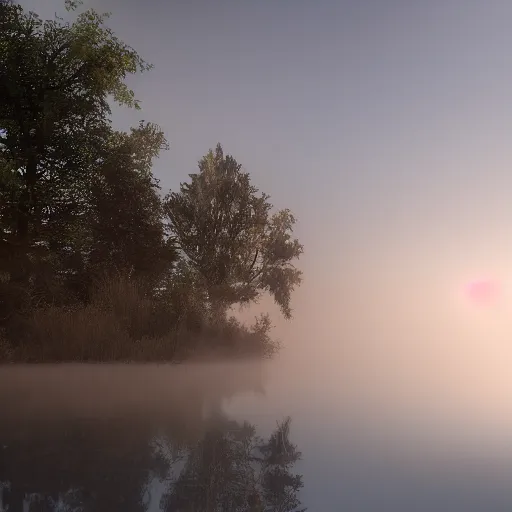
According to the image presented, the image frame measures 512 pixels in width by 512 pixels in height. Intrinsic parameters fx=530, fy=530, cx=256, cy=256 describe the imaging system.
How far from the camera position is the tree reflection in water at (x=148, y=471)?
5602 millimetres

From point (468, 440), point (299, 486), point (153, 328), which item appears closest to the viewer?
point (299, 486)

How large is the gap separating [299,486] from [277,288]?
3153 centimetres

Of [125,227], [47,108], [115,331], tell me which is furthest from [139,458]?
[125,227]

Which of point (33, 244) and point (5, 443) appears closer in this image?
point (5, 443)

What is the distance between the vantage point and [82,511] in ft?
17.5

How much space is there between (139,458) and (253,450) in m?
1.73

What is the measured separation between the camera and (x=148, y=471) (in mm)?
6750

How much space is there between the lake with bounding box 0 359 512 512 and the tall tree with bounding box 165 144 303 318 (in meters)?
21.4

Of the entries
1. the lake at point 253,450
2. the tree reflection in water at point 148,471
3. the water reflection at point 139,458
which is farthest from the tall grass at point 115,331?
the tree reflection in water at point 148,471

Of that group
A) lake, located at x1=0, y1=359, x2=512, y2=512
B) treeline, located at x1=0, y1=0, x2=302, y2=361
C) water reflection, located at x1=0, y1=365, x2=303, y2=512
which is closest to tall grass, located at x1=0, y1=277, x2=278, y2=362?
treeline, located at x1=0, y1=0, x2=302, y2=361

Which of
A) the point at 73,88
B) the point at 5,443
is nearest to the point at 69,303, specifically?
the point at 73,88

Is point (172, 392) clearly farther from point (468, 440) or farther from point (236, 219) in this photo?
point (236, 219)

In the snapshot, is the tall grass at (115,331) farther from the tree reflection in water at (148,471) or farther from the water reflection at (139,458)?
the tree reflection in water at (148,471)

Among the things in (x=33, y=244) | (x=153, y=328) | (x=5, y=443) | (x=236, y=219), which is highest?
(x=236, y=219)
